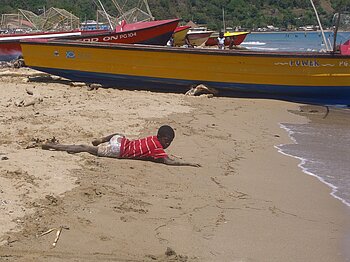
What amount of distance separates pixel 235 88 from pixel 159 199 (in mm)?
7444

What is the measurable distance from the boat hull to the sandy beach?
3294 millimetres

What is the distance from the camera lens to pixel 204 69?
1228 centimetres

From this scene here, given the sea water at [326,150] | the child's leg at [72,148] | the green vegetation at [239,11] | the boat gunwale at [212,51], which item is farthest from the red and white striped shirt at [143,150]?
the green vegetation at [239,11]

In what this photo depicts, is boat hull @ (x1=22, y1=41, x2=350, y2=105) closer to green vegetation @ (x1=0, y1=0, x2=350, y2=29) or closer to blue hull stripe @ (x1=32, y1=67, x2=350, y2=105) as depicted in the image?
blue hull stripe @ (x1=32, y1=67, x2=350, y2=105)

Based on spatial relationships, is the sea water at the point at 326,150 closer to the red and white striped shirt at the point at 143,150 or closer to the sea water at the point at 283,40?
the red and white striped shirt at the point at 143,150

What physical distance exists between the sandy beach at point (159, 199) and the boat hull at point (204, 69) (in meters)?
3.29

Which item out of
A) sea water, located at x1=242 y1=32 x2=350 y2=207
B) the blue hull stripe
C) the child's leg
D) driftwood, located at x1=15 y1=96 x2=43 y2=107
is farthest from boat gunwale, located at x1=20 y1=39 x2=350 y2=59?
the child's leg

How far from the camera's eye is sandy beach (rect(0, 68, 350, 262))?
4227 millimetres

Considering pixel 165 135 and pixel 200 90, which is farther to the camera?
pixel 200 90

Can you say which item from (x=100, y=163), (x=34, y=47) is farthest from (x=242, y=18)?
(x=100, y=163)

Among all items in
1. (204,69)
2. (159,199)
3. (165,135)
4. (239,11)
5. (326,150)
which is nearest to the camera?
(159,199)

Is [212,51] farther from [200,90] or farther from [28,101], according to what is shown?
[28,101]

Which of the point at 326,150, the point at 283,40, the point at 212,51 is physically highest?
the point at 212,51

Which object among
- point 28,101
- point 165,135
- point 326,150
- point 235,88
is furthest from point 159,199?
point 235,88
